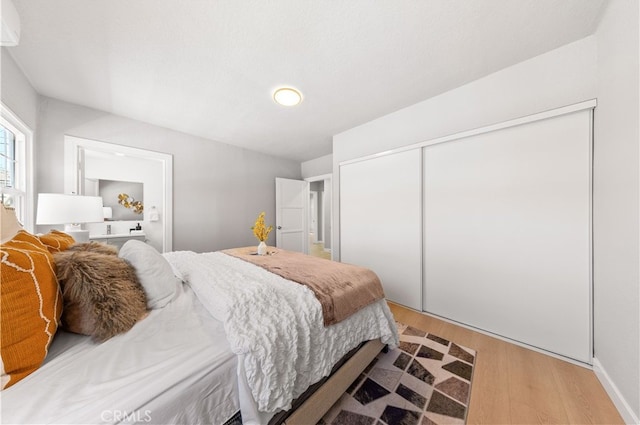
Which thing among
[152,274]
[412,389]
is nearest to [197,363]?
[152,274]

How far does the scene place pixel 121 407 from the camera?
0.63 metres

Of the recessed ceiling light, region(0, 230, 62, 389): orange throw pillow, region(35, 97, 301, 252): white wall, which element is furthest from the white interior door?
region(0, 230, 62, 389): orange throw pillow

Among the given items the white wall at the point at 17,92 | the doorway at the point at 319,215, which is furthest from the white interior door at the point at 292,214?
the white wall at the point at 17,92

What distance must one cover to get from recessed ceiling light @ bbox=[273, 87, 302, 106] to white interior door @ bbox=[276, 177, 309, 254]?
2186 mm

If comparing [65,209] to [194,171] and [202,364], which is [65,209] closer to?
[194,171]

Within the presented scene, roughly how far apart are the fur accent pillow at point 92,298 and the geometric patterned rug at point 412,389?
1.21 meters

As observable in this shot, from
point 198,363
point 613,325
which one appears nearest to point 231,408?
point 198,363

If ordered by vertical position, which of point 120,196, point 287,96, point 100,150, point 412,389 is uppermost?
point 287,96

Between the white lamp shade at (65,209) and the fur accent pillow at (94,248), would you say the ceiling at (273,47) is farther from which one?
the fur accent pillow at (94,248)

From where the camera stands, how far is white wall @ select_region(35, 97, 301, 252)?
7.80 feet

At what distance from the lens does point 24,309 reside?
27.0 inches

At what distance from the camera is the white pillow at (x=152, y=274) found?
1.16 m

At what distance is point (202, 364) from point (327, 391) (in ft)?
2.54

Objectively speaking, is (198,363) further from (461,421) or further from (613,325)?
(613,325)
